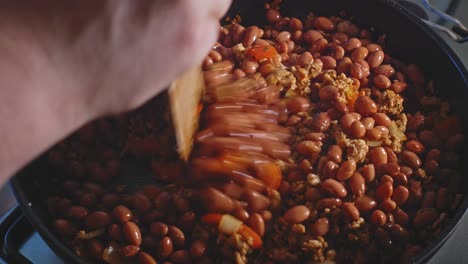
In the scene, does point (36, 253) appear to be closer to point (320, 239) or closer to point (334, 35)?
point (320, 239)

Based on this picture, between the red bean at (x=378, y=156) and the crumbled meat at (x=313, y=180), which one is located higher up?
the red bean at (x=378, y=156)

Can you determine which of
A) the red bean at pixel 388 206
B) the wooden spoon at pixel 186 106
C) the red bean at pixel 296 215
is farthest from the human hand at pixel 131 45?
the red bean at pixel 388 206

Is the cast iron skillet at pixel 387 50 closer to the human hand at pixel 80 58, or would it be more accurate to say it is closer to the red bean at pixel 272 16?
the red bean at pixel 272 16

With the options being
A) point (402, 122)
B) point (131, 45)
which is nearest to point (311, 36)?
point (402, 122)

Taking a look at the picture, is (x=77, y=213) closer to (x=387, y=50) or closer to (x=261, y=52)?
(x=261, y=52)

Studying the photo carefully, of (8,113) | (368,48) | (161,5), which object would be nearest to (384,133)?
(368,48)

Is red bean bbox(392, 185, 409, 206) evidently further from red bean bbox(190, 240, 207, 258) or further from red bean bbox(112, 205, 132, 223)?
red bean bbox(112, 205, 132, 223)

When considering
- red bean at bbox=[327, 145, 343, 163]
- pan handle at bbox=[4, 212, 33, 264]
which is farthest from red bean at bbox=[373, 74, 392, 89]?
pan handle at bbox=[4, 212, 33, 264]
